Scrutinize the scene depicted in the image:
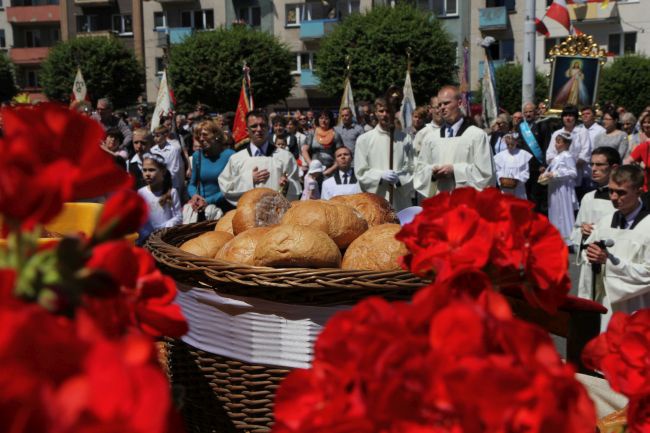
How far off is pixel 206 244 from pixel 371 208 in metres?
0.60

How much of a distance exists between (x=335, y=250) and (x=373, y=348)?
1550 mm

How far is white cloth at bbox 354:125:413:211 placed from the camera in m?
7.13

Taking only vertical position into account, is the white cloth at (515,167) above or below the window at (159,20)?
below

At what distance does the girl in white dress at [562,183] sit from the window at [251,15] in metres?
Result: 33.9

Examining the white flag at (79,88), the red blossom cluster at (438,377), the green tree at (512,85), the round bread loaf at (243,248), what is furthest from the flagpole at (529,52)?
the green tree at (512,85)

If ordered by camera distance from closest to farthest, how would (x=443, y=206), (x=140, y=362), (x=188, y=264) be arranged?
(x=140, y=362) < (x=443, y=206) < (x=188, y=264)

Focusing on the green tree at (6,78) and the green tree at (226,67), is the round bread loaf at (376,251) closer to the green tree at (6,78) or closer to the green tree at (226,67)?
the green tree at (226,67)

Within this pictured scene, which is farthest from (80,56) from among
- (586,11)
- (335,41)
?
(586,11)

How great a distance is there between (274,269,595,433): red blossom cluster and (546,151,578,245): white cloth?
10492mm

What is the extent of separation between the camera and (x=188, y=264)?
1.97 metres

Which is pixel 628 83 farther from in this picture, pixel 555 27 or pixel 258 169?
pixel 258 169

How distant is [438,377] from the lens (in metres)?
0.61

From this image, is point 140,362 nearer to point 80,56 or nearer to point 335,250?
point 335,250

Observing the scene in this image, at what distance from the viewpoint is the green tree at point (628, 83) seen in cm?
3450
